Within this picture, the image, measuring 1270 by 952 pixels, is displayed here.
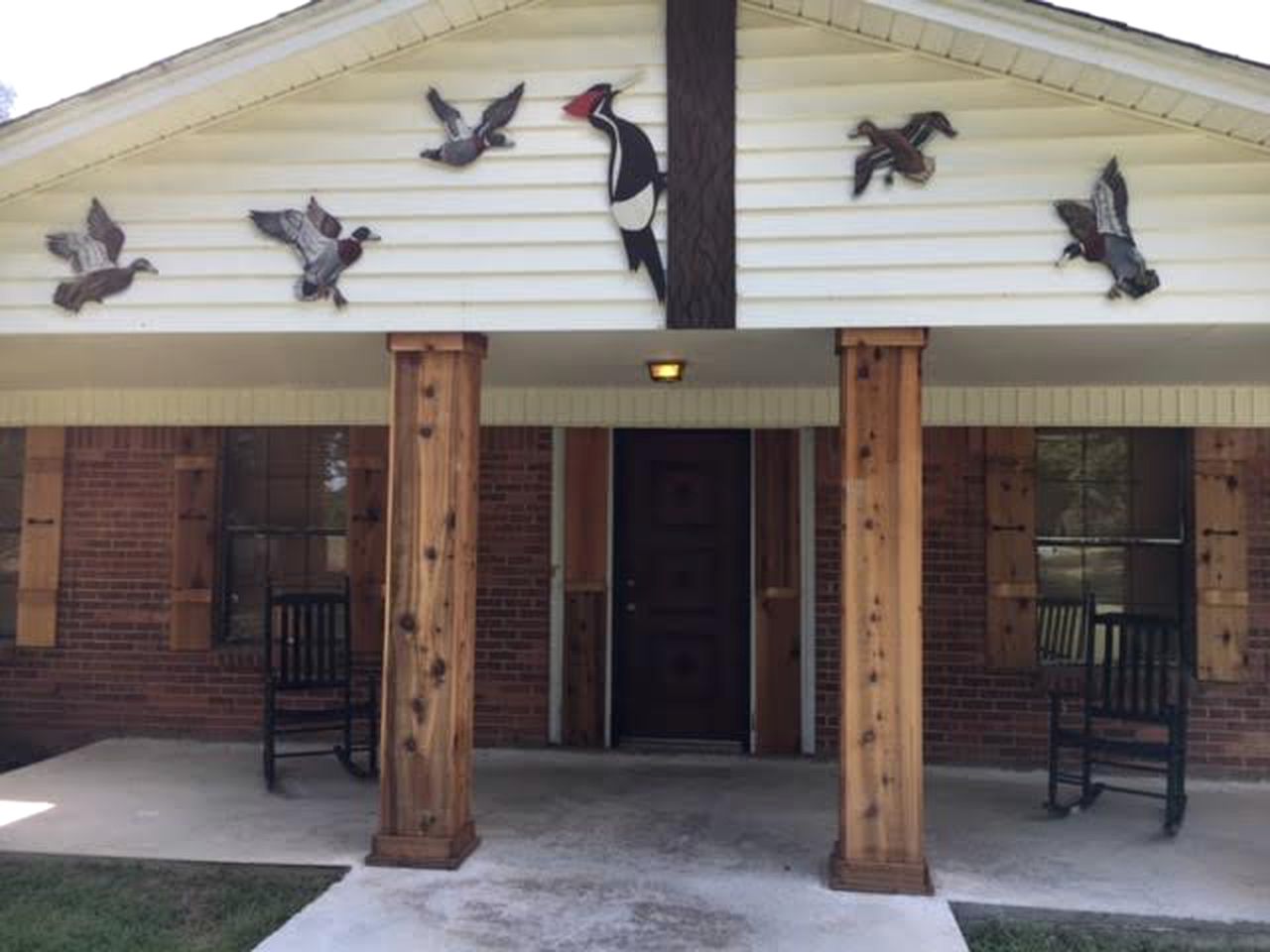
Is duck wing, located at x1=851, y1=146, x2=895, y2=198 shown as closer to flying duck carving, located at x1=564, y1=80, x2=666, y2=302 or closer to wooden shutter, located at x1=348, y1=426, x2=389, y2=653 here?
flying duck carving, located at x1=564, y1=80, x2=666, y2=302

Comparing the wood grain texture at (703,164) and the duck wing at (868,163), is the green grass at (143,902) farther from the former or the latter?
the duck wing at (868,163)

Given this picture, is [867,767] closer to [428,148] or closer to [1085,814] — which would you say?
[1085,814]

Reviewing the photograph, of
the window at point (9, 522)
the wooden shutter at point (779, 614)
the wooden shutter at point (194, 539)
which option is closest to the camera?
the wooden shutter at point (779, 614)

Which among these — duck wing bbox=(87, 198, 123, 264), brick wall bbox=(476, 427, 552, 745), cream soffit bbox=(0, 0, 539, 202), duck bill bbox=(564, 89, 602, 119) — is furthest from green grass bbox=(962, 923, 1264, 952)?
duck wing bbox=(87, 198, 123, 264)

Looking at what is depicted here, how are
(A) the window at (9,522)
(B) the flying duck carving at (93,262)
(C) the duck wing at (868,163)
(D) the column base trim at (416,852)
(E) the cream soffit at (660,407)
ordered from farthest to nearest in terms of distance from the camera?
(A) the window at (9,522)
(E) the cream soffit at (660,407)
(B) the flying duck carving at (93,262)
(D) the column base trim at (416,852)
(C) the duck wing at (868,163)

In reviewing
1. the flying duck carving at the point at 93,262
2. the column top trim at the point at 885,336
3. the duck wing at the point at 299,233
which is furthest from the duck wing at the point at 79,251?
the column top trim at the point at 885,336

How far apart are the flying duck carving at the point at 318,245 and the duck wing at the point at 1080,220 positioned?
269 cm

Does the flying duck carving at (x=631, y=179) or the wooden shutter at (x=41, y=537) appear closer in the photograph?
the flying duck carving at (x=631, y=179)

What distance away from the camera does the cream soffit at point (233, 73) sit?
4.15 metres

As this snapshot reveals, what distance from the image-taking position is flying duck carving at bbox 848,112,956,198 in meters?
4.10

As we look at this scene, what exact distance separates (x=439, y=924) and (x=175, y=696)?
3815 millimetres

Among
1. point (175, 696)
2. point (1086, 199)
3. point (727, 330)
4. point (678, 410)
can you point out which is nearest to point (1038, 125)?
point (1086, 199)

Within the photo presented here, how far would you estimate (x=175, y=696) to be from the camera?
6879 mm

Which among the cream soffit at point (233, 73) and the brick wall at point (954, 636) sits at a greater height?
the cream soffit at point (233, 73)
